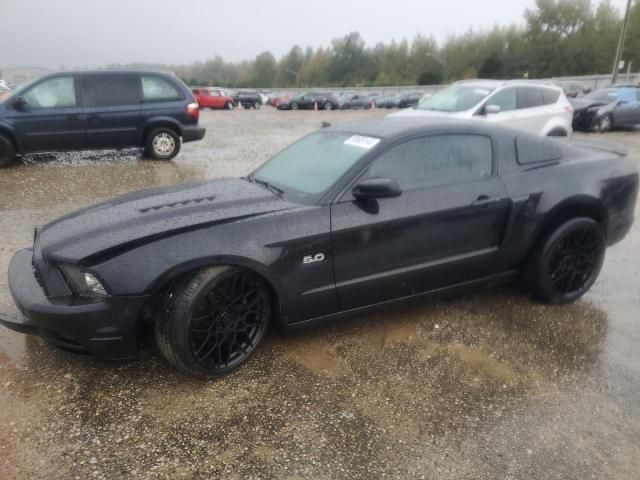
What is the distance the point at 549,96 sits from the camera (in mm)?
9422

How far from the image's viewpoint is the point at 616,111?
1452 cm

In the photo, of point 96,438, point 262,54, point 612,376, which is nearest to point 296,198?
point 96,438

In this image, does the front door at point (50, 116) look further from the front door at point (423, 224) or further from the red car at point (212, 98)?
the red car at point (212, 98)

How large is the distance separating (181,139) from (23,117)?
2631 millimetres

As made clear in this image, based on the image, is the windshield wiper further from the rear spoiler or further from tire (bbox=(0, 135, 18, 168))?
tire (bbox=(0, 135, 18, 168))

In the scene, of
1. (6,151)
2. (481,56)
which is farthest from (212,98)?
(481,56)

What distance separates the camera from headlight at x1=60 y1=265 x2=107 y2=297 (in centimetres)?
259

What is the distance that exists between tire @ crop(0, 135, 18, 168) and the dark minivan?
0.05ft

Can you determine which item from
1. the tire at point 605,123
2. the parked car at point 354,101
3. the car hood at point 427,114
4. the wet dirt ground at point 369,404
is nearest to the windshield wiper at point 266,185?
the wet dirt ground at point 369,404

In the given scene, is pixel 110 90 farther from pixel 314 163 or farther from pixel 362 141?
pixel 362 141

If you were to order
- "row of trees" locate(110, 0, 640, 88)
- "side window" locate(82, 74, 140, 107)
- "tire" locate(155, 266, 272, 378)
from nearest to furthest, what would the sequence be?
"tire" locate(155, 266, 272, 378) < "side window" locate(82, 74, 140, 107) < "row of trees" locate(110, 0, 640, 88)

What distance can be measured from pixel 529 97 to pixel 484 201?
22.4 ft

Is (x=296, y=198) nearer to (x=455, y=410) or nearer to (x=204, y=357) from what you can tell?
(x=204, y=357)

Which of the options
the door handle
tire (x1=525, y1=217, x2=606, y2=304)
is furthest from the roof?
tire (x1=525, y1=217, x2=606, y2=304)
